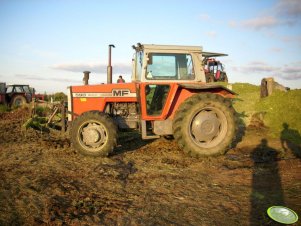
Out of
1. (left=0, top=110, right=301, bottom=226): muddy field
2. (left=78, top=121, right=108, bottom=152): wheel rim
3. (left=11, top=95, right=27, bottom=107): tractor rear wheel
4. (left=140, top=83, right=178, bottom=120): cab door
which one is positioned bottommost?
(left=0, top=110, right=301, bottom=226): muddy field

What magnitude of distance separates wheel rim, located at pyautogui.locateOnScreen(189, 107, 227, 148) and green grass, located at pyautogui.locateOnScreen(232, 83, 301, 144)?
8.59 feet

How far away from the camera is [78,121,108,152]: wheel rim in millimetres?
5984

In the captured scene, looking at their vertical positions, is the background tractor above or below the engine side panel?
above

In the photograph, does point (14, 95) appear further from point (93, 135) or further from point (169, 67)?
point (169, 67)

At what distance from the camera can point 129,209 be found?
3500 mm

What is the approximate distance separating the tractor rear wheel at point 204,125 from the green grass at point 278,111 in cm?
257

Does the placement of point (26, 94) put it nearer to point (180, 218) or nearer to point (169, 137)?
point (169, 137)

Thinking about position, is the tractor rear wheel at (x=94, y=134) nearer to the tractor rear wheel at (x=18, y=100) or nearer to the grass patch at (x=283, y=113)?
the grass patch at (x=283, y=113)

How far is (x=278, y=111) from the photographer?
9.73 meters

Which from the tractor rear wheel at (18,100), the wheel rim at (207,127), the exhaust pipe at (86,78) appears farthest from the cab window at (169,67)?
the tractor rear wheel at (18,100)

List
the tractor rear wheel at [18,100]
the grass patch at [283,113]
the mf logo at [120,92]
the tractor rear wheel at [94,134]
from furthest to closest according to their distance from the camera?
the tractor rear wheel at [18,100] → the grass patch at [283,113] → the mf logo at [120,92] → the tractor rear wheel at [94,134]

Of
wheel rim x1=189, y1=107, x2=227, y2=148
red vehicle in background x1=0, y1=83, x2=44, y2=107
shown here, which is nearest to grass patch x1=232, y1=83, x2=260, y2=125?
wheel rim x1=189, y1=107, x2=227, y2=148

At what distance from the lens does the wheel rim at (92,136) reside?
19.6ft

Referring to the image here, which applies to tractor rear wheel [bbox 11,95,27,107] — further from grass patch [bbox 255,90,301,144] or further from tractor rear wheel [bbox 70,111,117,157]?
tractor rear wheel [bbox 70,111,117,157]
